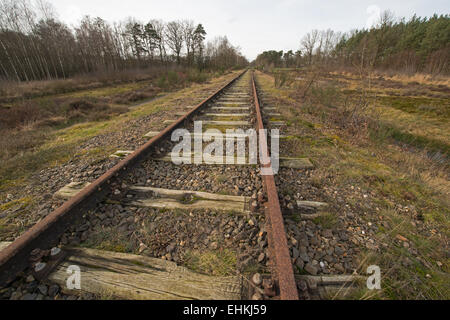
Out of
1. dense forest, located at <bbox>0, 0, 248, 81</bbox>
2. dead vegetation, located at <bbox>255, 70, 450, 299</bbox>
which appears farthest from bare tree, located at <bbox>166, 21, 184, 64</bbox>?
dead vegetation, located at <bbox>255, 70, 450, 299</bbox>

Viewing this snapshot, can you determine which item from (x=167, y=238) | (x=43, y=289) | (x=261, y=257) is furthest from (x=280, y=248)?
(x=43, y=289)

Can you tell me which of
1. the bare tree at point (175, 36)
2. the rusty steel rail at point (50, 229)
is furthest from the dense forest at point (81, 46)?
the rusty steel rail at point (50, 229)

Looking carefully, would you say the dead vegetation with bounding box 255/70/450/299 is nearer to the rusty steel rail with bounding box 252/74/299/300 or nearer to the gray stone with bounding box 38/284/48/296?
the rusty steel rail with bounding box 252/74/299/300

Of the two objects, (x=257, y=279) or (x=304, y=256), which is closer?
(x=257, y=279)

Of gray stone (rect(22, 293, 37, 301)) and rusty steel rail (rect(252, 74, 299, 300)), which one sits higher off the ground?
rusty steel rail (rect(252, 74, 299, 300))

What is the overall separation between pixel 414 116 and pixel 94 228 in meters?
10.1

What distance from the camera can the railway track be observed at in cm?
110

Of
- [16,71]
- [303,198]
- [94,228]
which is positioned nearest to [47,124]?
[94,228]

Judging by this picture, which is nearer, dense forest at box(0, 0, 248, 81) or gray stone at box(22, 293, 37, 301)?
gray stone at box(22, 293, 37, 301)

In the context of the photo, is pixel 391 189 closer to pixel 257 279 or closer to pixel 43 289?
pixel 257 279

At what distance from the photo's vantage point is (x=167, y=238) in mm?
1441

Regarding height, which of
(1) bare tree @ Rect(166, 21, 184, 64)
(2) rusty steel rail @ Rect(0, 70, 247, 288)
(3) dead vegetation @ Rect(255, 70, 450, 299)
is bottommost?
(3) dead vegetation @ Rect(255, 70, 450, 299)

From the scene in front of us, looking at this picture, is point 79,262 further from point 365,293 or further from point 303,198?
point 303,198

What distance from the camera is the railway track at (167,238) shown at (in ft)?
3.62
